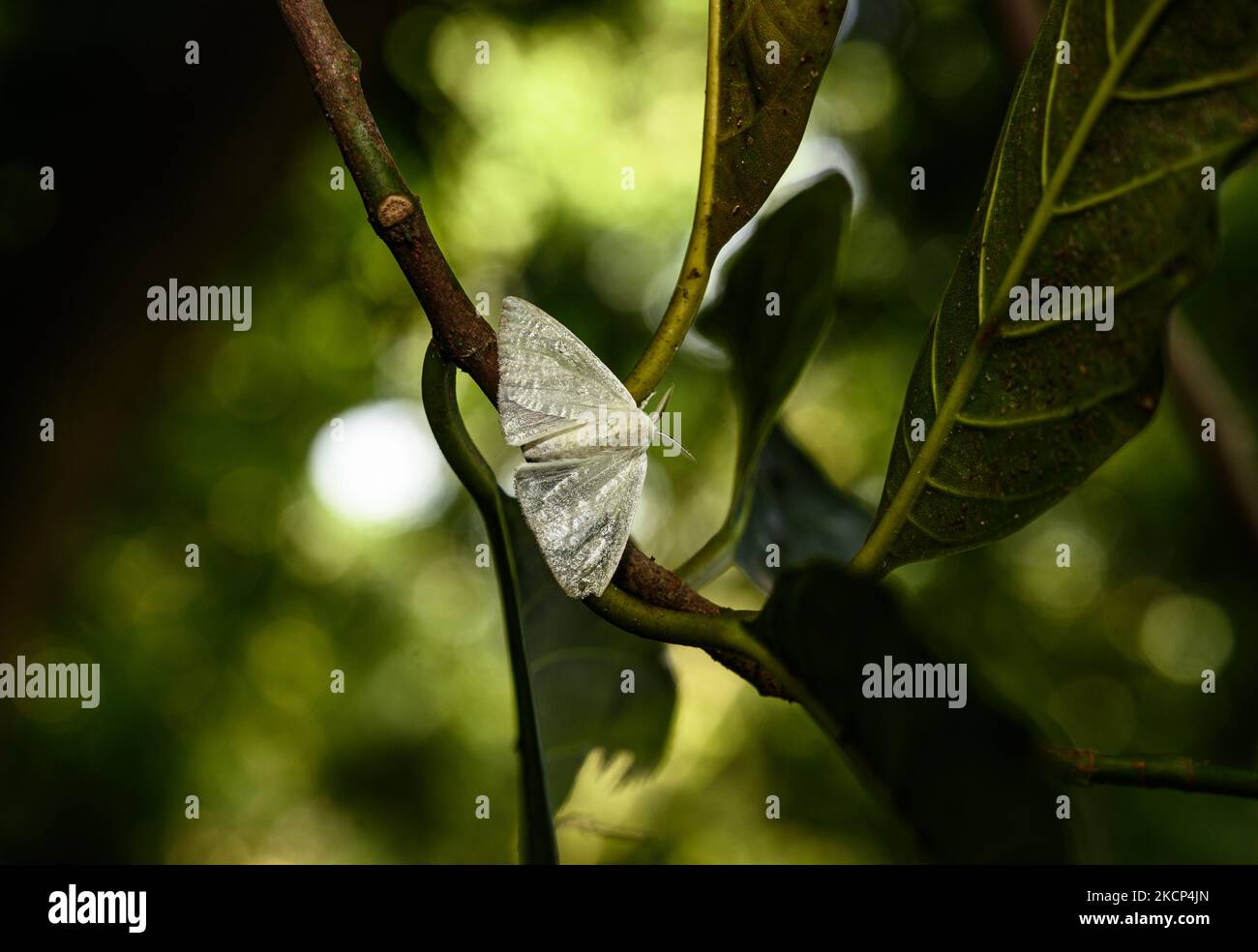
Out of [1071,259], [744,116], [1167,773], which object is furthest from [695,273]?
[1167,773]

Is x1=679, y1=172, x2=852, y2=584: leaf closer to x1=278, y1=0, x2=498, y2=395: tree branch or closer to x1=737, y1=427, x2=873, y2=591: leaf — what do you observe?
x1=737, y1=427, x2=873, y2=591: leaf

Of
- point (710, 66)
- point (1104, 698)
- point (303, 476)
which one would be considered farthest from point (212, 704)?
point (710, 66)

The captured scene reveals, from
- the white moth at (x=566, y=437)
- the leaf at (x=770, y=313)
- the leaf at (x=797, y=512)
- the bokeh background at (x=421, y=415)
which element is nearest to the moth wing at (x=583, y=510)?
the white moth at (x=566, y=437)

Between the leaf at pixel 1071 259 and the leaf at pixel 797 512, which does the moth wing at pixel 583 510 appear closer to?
the leaf at pixel 1071 259

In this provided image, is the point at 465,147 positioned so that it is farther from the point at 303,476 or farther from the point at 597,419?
the point at 597,419

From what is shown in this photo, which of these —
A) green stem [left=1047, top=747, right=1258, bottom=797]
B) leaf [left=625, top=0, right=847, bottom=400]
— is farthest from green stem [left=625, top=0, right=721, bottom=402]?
green stem [left=1047, top=747, right=1258, bottom=797]

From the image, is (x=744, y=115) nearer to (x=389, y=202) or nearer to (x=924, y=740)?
(x=389, y=202)
